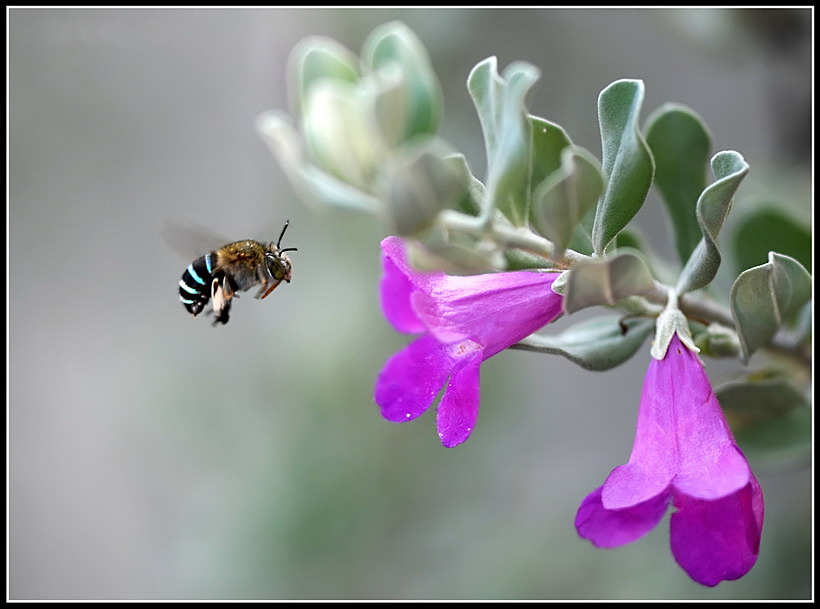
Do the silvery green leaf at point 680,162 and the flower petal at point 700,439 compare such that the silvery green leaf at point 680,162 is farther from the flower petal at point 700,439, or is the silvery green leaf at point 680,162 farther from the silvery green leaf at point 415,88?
the silvery green leaf at point 415,88

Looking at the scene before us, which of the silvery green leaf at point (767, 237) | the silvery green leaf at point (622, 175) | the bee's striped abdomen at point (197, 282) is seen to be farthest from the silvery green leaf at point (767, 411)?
the bee's striped abdomen at point (197, 282)

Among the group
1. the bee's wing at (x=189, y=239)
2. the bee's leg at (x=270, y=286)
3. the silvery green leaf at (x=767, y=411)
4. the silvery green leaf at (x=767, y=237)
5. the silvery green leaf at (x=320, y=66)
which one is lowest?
the silvery green leaf at (x=767, y=411)

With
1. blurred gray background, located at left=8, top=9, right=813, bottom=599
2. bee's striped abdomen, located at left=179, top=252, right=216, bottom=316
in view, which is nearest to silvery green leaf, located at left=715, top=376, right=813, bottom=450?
blurred gray background, located at left=8, top=9, right=813, bottom=599

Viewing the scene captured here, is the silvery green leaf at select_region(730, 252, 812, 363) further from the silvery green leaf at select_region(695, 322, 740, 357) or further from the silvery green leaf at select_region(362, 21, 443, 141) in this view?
the silvery green leaf at select_region(362, 21, 443, 141)

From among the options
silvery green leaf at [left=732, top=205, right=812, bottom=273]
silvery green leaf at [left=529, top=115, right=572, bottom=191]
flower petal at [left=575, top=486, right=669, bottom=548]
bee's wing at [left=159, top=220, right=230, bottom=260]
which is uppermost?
bee's wing at [left=159, top=220, right=230, bottom=260]

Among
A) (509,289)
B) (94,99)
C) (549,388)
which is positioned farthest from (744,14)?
(94,99)

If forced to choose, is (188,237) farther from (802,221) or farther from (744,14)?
(744,14)

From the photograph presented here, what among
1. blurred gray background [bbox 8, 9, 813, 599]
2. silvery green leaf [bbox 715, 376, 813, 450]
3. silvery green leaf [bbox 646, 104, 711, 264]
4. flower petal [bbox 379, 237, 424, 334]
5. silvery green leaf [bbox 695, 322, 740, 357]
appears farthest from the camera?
blurred gray background [bbox 8, 9, 813, 599]
